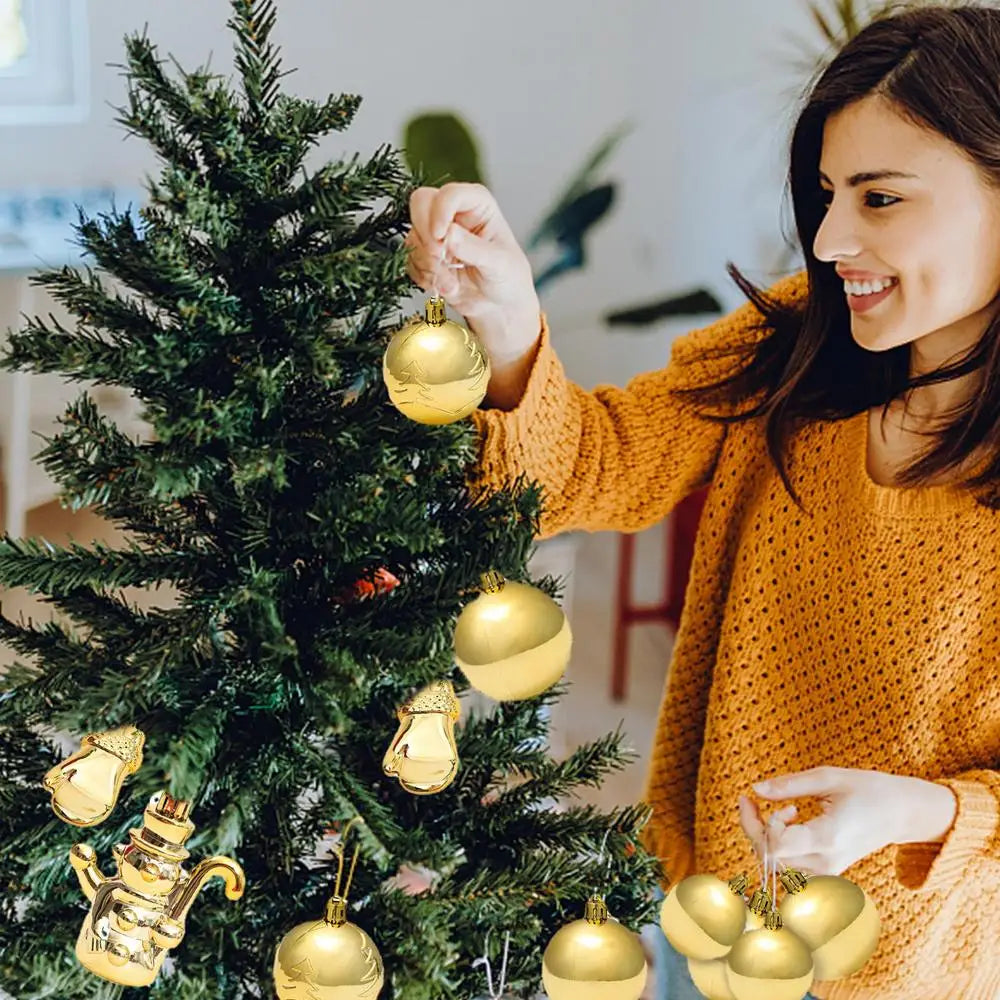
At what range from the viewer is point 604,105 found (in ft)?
8.07

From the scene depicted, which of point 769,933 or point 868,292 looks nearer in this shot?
point 769,933

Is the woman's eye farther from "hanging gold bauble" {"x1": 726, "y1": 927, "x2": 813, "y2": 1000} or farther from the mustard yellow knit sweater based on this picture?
"hanging gold bauble" {"x1": 726, "y1": 927, "x2": 813, "y2": 1000}

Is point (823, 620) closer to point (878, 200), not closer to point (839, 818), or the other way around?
point (839, 818)

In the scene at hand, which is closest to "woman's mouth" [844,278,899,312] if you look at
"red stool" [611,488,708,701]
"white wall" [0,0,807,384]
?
"white wall" [0,0,807,384]

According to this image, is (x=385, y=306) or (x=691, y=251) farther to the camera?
(x=691, y=251)

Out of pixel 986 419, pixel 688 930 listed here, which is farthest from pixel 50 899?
pixel 986 419

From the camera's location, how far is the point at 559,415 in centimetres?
82

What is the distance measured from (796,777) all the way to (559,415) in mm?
284

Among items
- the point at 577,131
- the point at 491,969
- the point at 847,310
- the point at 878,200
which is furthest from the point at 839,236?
the point at 577,131

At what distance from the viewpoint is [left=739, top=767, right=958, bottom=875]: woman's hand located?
2.33 feet

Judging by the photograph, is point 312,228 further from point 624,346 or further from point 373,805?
point 624,346

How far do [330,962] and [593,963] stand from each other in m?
0.14

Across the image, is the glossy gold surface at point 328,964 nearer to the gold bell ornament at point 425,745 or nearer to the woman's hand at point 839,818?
the gold bell ornament at point 425,745

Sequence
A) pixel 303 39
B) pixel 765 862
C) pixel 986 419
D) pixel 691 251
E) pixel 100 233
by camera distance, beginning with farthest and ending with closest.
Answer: pixel 691 251, pixel 303 39, pixel 986 419, pixel 765 862, pixel 100 233
